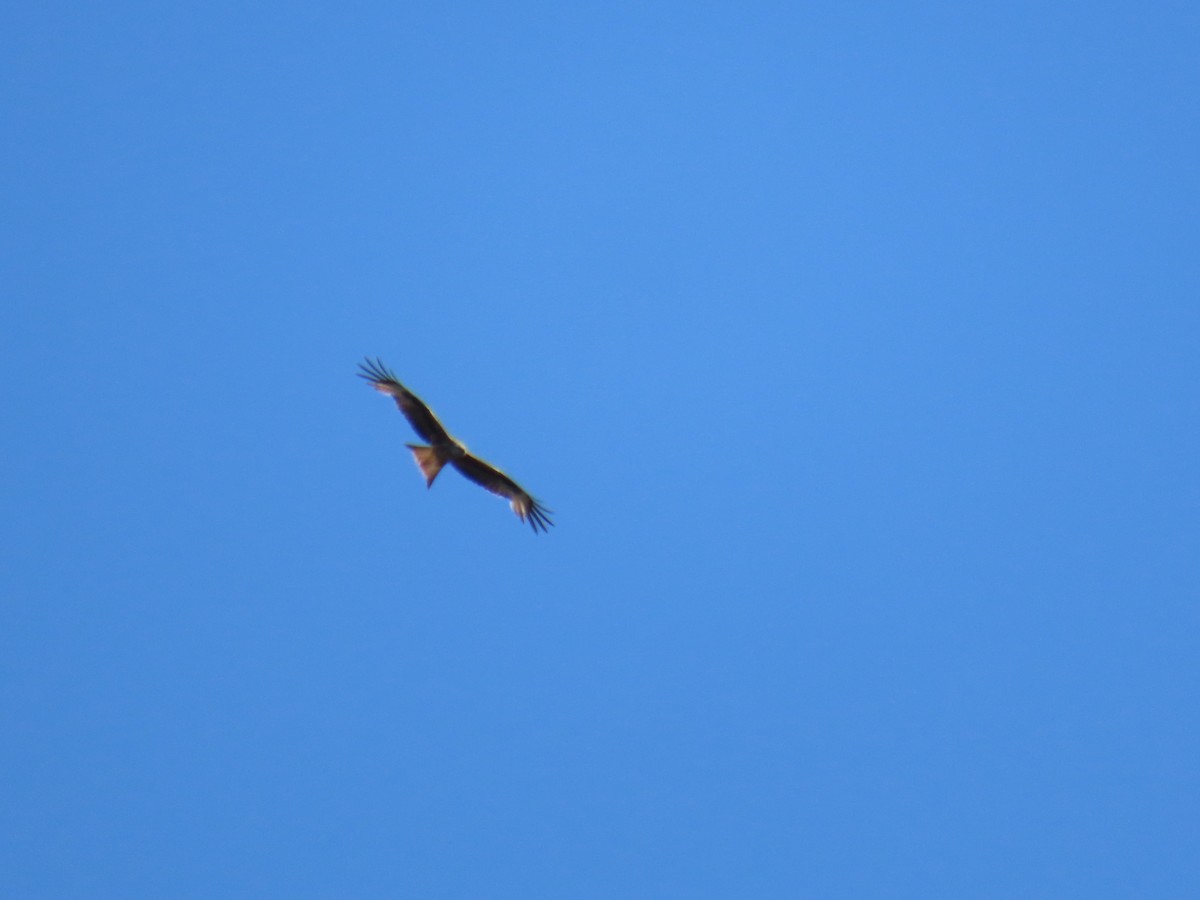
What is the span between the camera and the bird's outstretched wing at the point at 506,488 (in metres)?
14.4

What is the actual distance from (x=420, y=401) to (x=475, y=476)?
1.46 m

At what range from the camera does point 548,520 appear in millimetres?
14281

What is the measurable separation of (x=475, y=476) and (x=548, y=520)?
3.15 feet

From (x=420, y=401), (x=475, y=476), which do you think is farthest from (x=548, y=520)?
(x=420, y=401)

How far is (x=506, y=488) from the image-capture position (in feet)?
48.0

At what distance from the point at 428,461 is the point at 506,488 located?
1.26m

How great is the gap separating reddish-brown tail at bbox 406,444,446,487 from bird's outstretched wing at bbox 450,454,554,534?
542 millimetres

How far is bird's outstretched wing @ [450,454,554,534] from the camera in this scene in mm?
14364

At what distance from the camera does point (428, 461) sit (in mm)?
13641

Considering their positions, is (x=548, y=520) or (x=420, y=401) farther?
(x=548, y=520)

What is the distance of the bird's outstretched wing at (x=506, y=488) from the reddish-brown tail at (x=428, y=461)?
1.78 feet

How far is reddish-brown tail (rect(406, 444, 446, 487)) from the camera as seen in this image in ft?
44.3

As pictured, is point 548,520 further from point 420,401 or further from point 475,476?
point 420,401

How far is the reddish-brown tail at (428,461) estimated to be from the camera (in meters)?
13.5
